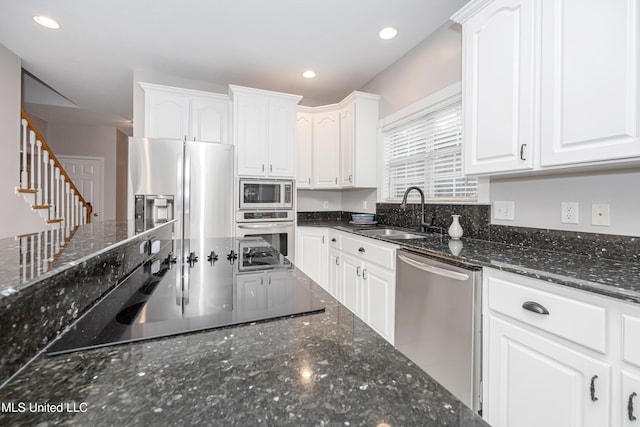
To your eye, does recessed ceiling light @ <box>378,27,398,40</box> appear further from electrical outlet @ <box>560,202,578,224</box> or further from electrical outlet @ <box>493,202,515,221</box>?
electrical outlet @ <box>560,202,578,224</box>

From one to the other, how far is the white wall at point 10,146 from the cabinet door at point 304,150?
2915 mm

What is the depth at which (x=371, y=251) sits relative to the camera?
2.34m

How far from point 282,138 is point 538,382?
2.88m

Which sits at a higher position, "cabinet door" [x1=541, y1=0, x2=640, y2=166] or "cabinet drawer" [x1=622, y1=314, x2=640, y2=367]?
"cabinet door" [x1=541, y1=0, x2=640, y2=166]

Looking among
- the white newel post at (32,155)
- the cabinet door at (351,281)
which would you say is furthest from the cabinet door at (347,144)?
the white newel post at (32,155)

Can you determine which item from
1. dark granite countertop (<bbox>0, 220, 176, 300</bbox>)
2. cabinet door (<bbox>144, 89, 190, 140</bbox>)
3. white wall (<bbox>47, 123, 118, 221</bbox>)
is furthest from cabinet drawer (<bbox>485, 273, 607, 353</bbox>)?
white wall (<bbox>47, 123, 118, 221</bbox>)

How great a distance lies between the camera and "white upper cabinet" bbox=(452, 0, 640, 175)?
44.8 inches

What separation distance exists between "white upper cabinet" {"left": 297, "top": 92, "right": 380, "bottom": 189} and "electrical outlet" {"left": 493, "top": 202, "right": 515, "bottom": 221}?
1.48m

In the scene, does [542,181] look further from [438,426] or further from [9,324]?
[9,324]

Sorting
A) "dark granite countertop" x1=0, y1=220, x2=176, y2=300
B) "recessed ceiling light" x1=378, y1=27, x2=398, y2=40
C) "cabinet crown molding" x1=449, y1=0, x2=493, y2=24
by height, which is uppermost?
"recessed ceiling light" x1=378, y1=27, x2=398, y2=40

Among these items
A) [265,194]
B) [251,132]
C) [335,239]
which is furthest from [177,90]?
[335,239]

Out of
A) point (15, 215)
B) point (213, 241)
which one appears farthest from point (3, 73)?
point (213, 241)

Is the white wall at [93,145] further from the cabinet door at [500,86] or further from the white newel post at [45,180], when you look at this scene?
the cabinet door at [500,86]

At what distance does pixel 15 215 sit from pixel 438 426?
421 cm
